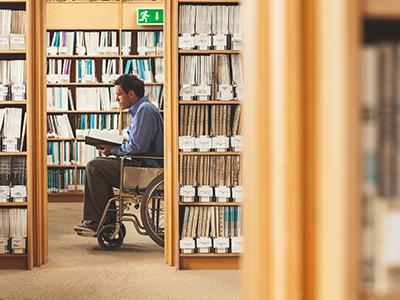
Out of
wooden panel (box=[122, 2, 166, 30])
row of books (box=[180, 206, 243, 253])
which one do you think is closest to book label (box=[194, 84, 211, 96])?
row of books (box=[180, 206, 243, 253])

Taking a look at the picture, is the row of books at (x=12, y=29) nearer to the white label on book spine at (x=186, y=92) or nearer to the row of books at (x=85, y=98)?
the white label on book spine at (x=186, y=92)

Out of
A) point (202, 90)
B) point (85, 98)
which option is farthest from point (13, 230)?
point (85, 98)

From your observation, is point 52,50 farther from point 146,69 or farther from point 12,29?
point 12,29

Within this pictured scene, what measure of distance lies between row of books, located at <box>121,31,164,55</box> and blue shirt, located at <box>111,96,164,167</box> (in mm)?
3521

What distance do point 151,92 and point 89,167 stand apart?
11.5ft

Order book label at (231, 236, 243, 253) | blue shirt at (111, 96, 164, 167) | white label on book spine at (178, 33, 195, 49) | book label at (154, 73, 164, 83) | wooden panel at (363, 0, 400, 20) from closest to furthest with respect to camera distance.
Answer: wooden panel at (363, 0, 400, 20) < white label on book spine at (178, 33, 195, 49) < book label at (231, 236, 243, 253) < blue shirt at (111, 96, 164, 167) < book label at (154, 73, 164, 83)

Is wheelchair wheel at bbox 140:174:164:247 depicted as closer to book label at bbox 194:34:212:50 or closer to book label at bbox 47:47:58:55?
book label at bbox 194:34:212:50

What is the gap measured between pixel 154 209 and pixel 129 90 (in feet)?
3.49

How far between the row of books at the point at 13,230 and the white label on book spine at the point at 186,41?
1498 millimetres

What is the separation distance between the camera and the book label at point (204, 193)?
5180 mm

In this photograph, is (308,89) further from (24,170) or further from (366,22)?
(24,170)

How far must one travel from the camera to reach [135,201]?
6023mm

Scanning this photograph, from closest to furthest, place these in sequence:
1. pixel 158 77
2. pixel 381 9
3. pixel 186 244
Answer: pixel 381 9, pixel 186 244, pixel 158 77

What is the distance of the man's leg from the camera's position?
20.1 feet
